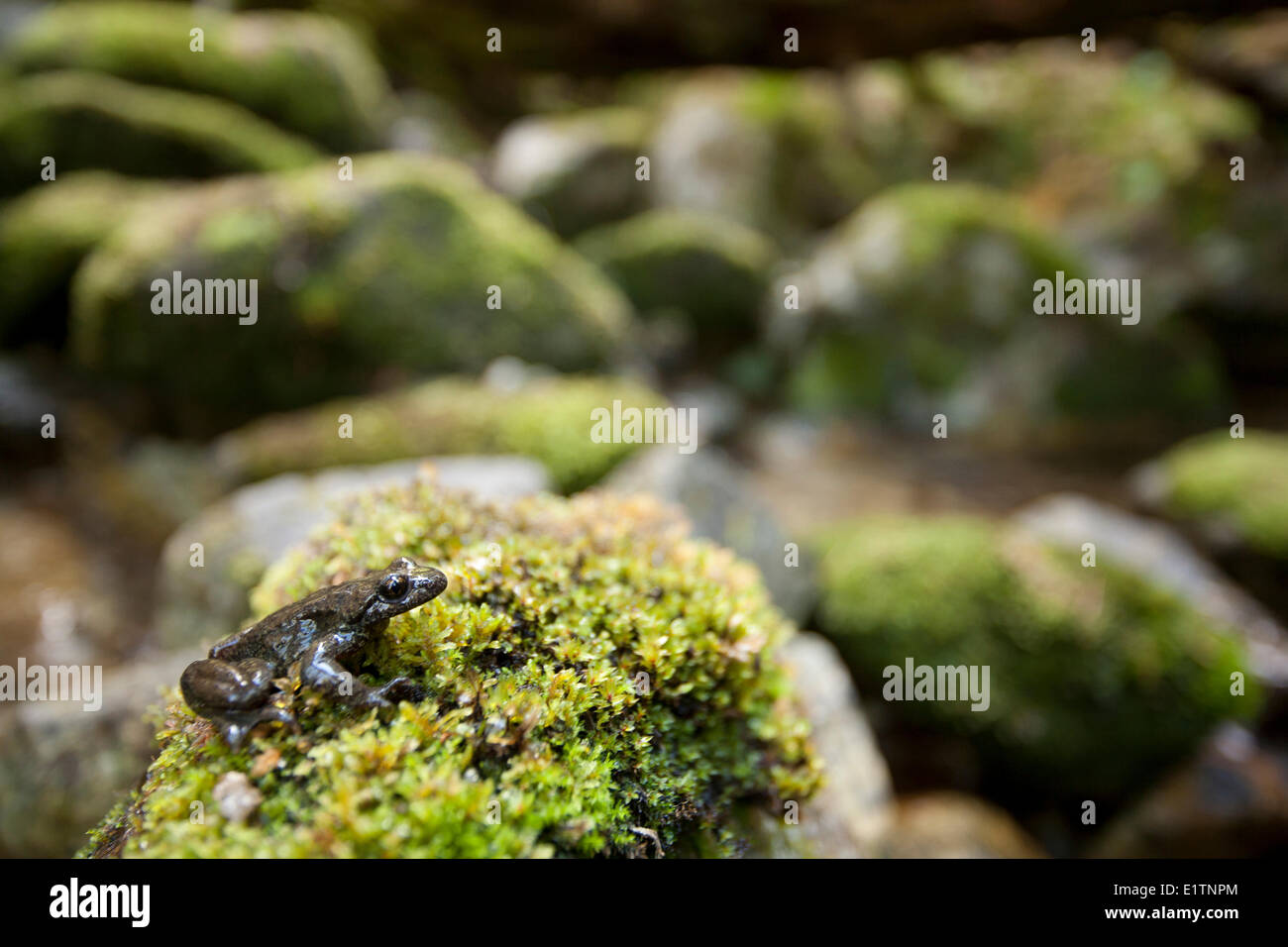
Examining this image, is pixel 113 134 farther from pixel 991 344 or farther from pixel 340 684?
pixel 991 344

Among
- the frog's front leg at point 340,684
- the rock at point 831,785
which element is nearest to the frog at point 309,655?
the frog's front leg at point 340,684

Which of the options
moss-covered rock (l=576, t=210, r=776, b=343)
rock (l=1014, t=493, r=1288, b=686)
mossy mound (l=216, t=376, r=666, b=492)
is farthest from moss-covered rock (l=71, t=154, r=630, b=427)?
rock (l=1014, t=493, r=1288, b=686)

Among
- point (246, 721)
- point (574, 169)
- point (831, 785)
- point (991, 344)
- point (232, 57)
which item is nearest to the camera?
point (246, 721)

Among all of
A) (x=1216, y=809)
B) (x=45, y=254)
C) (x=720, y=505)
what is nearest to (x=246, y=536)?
(x=720, y=505)

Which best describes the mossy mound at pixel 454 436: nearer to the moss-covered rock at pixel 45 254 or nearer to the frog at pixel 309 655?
the moss-covered rock at pixel 45 254

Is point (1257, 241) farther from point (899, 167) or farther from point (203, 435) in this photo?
point (203, 435)
